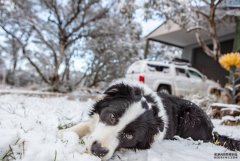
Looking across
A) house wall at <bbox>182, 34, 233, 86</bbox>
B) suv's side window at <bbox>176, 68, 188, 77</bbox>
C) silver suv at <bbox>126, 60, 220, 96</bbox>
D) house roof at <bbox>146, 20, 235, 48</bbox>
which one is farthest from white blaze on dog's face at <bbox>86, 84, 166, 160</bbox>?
house wall at <bbox>182, 34, 233, 86</bbox>

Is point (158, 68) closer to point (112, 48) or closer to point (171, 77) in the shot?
point (171, 77)

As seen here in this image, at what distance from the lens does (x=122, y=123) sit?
2.93 metres

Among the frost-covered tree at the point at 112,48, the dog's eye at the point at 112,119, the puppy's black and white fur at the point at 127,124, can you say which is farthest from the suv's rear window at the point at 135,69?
the dog's eye at the point at 112,119

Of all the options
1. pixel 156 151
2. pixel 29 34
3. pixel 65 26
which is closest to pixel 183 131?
pixel 156 151

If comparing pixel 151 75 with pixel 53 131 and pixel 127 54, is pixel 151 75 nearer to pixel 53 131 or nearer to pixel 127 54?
pixel 127 54

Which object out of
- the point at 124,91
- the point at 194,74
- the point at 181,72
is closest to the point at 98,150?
the point at 124,91

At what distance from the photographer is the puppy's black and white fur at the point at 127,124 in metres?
2.73

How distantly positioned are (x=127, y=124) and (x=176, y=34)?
56.4 ft

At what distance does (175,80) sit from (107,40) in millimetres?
8355

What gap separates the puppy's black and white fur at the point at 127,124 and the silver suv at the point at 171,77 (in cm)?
1034

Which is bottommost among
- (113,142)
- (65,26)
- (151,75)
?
(113,142)

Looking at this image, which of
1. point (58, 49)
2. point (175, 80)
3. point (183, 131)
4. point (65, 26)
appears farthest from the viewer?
point (58, 49)

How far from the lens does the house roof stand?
58.2 ft

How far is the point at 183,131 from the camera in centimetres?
450
